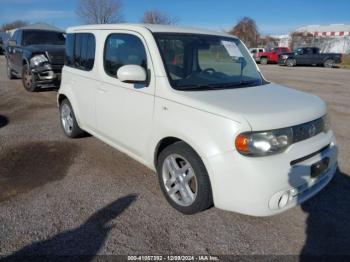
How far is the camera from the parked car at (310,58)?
1026 inches

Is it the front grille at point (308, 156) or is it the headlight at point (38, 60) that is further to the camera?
the headlight at point (38, 60)

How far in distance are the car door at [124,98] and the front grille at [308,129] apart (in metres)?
1.45

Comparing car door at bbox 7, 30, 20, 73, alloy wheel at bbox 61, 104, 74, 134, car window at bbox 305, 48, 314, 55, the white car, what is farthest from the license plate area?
car window at bbox 305, 48, 314, 55

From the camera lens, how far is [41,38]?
1048 centimetres

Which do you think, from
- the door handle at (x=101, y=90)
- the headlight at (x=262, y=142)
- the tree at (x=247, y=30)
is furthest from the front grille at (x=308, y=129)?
the tree at (x=247, y=30)

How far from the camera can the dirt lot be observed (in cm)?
275

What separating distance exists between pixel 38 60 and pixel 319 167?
8368mm

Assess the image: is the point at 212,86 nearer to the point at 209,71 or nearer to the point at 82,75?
the point at 209,71

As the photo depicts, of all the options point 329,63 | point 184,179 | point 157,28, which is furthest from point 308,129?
point 329,63

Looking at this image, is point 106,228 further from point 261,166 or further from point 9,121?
point 9,121

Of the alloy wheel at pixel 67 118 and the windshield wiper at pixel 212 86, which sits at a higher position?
the windshield wiper at pixel 212 86

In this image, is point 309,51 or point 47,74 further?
point 309,51

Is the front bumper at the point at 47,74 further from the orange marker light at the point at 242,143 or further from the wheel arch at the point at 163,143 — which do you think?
the orange marker light at the point at 242,143

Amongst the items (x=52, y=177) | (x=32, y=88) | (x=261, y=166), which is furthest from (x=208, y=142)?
(x=32, y=88)
